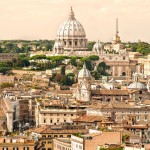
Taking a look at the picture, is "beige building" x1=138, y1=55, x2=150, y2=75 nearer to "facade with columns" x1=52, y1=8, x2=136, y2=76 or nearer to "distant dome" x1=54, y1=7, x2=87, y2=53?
"facade with columns" x1=52, y1=8, x2=136, y2=76

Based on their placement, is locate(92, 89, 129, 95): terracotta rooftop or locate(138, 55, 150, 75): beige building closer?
locate(92, 89, 129, 95): terracotta rooftop

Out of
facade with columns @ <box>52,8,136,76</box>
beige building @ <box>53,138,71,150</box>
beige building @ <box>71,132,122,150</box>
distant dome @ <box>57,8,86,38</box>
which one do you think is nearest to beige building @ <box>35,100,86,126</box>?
beige building @ <box>53,138,71,150</box>

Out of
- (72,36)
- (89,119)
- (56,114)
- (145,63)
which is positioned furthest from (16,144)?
(72,36)

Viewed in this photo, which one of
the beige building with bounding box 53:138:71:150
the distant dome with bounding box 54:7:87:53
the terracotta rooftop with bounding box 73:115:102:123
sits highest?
the distant dome with bounding box 54:7:87:53

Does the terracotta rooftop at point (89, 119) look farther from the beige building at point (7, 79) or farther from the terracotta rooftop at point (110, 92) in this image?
the beige building at point (7, 79)

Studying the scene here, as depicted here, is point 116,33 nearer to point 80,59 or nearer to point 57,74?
point 80,59

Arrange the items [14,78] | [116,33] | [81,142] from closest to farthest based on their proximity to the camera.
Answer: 1. [81,142]
2. [14,78]
3. [116,33]

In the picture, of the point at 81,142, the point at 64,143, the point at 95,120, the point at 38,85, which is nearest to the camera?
the point at 81,142

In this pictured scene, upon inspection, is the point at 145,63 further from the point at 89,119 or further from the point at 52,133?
the point at 52,133

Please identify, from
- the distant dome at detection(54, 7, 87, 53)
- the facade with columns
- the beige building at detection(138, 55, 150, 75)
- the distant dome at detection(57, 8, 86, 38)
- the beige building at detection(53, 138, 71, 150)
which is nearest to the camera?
the beige building at detection(53, 138, 71, 150)

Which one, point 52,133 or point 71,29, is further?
point 71,29

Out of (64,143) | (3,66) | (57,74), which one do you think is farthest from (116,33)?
(64,143)
